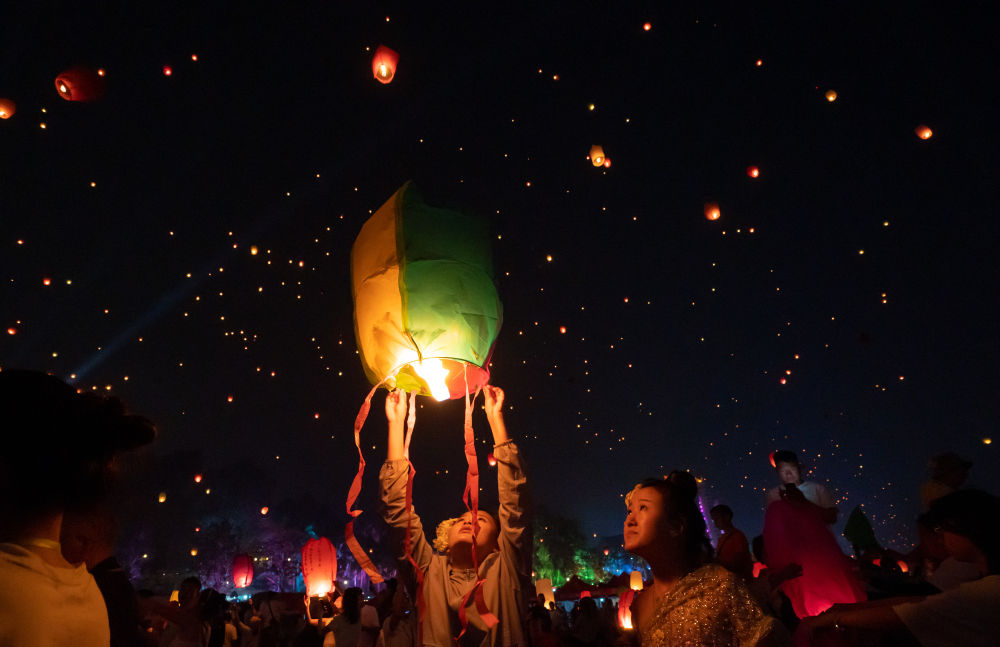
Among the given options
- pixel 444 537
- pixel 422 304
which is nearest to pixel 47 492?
pixel 422 304

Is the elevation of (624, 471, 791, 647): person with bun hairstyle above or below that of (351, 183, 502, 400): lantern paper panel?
below

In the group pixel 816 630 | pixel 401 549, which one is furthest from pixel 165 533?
pixel 816 630

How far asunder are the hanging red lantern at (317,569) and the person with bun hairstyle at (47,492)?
9.02 m

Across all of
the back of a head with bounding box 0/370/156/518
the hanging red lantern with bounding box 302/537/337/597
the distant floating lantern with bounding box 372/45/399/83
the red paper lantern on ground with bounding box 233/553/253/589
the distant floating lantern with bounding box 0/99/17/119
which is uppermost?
the distant floating lantern with bounding box 0/99/17/119

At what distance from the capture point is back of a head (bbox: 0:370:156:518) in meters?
1.21

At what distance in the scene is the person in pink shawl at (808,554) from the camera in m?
3.12

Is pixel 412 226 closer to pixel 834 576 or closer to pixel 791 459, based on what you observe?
pixel 834 576

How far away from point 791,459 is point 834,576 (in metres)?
1.28

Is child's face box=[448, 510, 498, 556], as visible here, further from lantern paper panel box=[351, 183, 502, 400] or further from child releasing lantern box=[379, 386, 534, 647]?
lantern paper panel box=[351, 183, 502, 400]

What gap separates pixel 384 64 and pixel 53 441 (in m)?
4.50

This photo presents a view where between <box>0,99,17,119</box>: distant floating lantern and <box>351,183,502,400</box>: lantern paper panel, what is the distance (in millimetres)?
5464

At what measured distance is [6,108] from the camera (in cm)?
570

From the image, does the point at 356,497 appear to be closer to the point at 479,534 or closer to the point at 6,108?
the point at 479,534

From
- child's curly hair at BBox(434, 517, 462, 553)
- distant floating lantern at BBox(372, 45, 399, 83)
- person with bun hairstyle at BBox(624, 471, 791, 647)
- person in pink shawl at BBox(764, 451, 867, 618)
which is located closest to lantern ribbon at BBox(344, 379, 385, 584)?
child's curly hair at BBox(434, 517, 462, 553)
